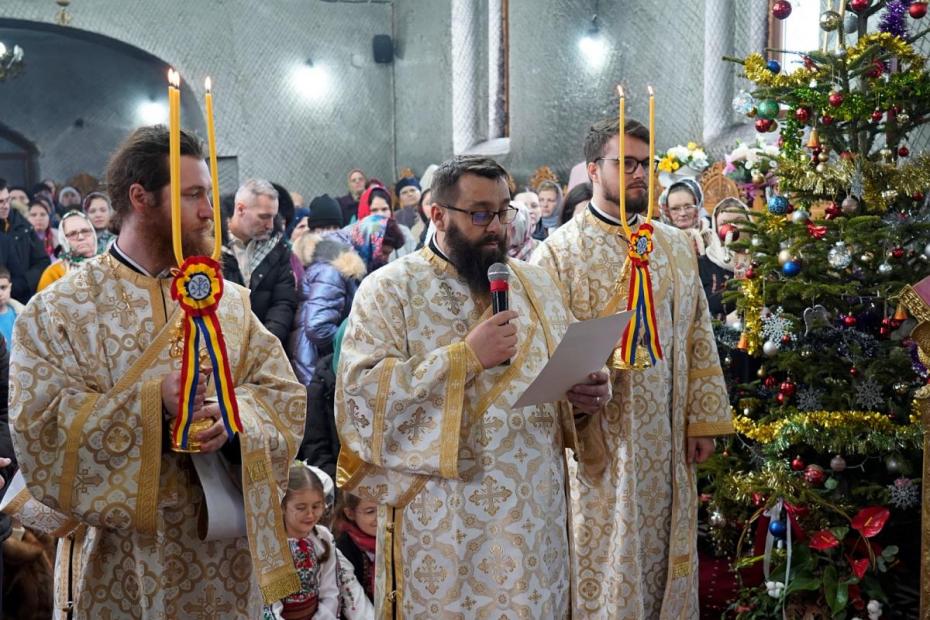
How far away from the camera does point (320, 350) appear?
573 centimetres

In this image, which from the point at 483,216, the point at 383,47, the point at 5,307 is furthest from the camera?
the point at 383,47

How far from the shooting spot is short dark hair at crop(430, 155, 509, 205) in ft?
10.2

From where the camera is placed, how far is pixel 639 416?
3.83m

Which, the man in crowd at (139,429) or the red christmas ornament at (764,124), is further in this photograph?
the red christmas ornament at (764,124)

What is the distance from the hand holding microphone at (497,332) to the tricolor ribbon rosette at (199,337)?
2.08 feet

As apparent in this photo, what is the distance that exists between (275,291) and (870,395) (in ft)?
8.61

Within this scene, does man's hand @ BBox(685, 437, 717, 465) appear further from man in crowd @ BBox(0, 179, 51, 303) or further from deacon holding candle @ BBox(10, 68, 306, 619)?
man in crowd @ BBox(0, 179, 51, 303)

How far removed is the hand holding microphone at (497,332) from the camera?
281cm

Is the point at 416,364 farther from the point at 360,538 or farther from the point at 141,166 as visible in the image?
the point at 360,538

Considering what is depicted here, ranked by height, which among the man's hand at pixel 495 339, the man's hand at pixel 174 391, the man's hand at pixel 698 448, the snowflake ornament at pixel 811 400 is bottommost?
the man's hand at pixel 698 448

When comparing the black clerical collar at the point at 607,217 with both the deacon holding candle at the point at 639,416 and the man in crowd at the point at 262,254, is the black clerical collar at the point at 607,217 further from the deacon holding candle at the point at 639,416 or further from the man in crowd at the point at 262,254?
the man in crowd at the point at 262,254

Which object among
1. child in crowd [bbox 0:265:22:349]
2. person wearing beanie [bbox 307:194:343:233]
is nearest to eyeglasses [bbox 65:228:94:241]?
child in crowd [bbox 0:265:22:349]

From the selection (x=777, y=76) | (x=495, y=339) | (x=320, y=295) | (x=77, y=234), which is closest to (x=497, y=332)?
(x=495, y=339)

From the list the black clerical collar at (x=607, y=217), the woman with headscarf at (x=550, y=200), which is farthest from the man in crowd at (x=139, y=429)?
the woman with headscarf at (x=550, y=200)
